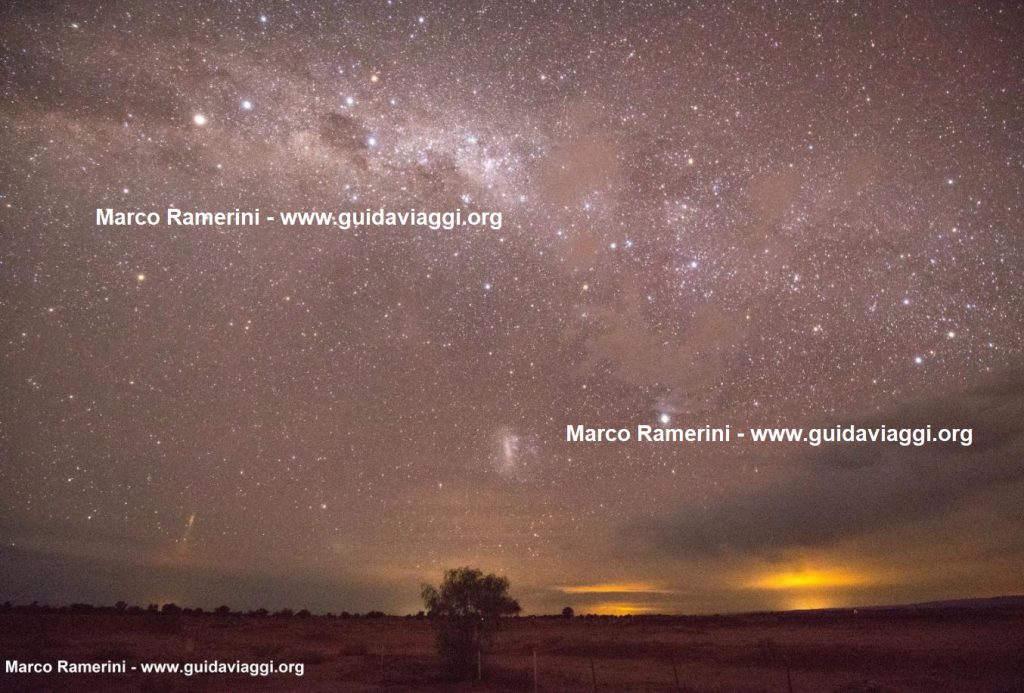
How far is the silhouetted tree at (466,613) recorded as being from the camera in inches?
1196

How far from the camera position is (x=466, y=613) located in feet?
103

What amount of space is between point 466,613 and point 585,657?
42.8 feet

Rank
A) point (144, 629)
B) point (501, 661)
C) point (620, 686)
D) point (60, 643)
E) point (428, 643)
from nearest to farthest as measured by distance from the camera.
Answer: point (620, 686)
point (501, 661)
point (60, 643)
point (428, 643)
point (144, 629)

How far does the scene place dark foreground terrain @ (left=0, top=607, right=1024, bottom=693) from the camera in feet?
88.5

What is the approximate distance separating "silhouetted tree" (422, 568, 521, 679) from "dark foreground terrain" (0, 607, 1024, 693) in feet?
3.35

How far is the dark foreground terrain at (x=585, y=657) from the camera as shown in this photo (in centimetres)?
2697

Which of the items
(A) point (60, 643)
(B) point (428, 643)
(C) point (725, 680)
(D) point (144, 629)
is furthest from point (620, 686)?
(D) point (144, 629)

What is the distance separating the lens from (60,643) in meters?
40.4

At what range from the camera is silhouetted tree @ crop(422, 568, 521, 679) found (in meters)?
30.4

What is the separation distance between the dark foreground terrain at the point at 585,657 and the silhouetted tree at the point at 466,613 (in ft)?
3.35

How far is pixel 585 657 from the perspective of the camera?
136 feet

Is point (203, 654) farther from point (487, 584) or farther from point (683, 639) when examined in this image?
point (683, 639)

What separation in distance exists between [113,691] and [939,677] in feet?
94.9

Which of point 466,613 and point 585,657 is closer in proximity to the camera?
point 466,613
